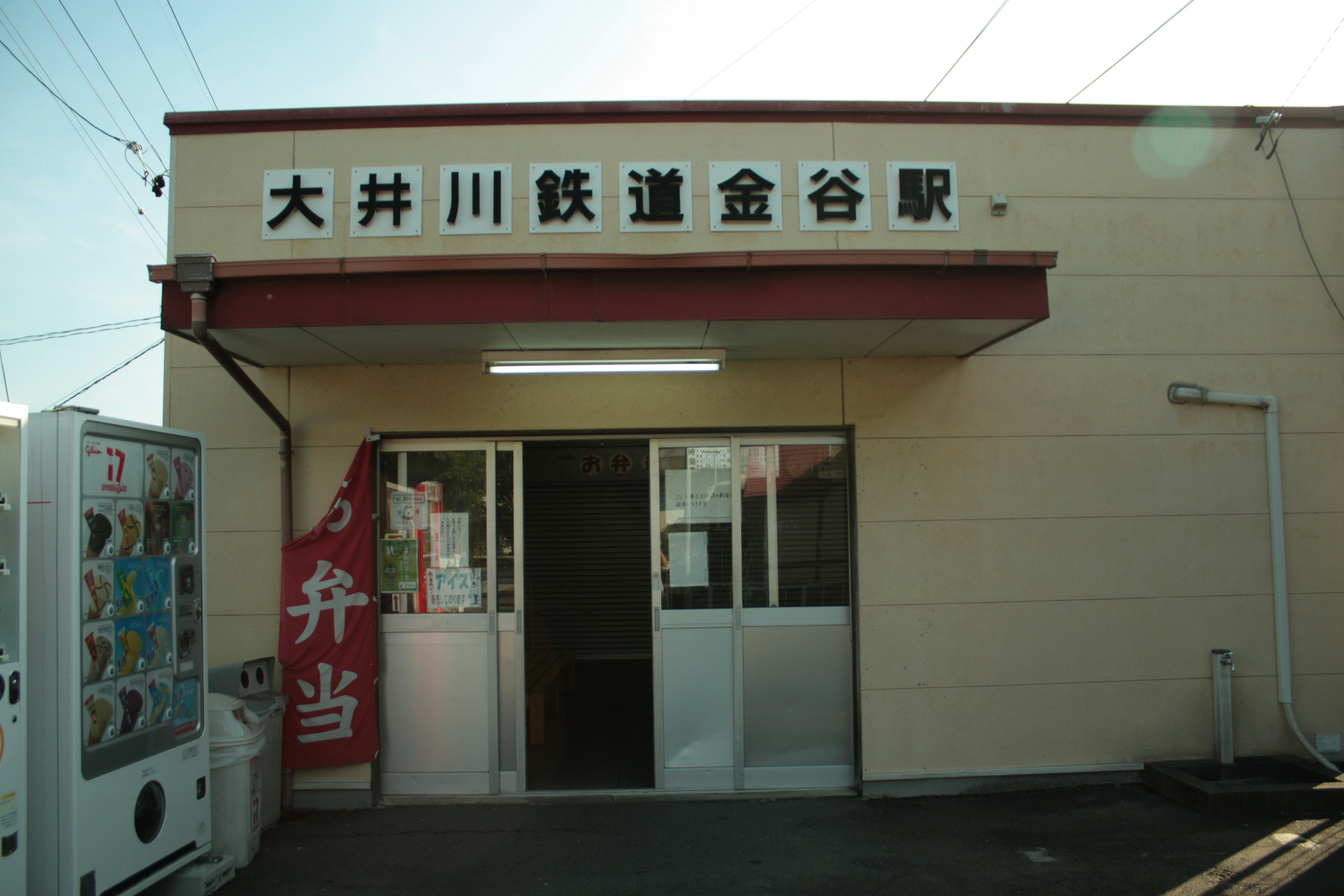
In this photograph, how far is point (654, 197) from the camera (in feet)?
16.7

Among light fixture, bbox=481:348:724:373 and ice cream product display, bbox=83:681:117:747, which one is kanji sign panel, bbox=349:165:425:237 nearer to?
light fixture, bbox=481:348:724:373

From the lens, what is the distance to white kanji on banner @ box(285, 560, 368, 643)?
193 inches

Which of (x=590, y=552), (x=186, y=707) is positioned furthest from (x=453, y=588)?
(x=590, y=552)

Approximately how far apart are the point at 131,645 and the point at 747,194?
4.22 m

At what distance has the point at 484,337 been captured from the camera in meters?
4.43

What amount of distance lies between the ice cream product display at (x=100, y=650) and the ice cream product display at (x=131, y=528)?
1.08ft

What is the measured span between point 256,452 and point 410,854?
2.64 metres

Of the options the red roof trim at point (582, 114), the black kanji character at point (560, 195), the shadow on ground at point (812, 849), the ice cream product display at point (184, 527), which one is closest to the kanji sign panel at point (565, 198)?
the black kanji character at point (560, 195)

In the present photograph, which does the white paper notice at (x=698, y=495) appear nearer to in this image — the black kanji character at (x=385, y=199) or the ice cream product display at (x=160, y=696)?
the black kanji character at (x=385, y=199)

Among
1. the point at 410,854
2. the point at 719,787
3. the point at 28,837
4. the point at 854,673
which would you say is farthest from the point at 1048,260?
the point at 28,837

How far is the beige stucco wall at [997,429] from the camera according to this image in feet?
16.5

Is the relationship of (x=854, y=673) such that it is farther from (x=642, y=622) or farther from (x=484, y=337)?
(x=642, y=622)

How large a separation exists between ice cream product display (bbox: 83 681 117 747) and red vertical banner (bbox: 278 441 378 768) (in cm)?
133

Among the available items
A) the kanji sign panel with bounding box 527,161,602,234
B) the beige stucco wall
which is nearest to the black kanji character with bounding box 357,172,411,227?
the beige stucco wall
